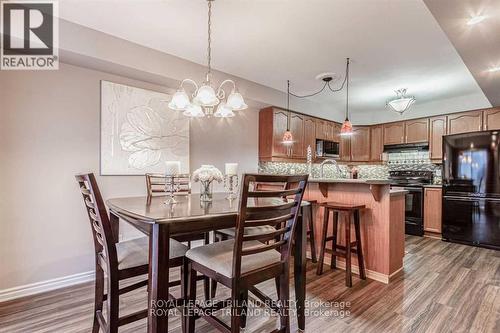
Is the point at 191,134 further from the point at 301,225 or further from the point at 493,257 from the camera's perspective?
the point at 493,257

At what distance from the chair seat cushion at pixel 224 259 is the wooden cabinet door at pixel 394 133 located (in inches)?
188

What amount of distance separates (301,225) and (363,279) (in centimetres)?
143

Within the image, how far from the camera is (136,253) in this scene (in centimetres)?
162

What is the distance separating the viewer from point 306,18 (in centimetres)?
225

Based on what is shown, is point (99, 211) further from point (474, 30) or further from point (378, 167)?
point (378, 167)

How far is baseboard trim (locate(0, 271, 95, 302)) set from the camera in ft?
7.44

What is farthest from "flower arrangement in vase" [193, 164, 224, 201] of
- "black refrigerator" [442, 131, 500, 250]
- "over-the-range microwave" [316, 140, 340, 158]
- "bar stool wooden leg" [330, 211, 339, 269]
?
"black refrigerator" [442, 131, 500, 250]

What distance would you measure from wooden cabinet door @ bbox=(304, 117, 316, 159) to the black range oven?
1564 mm

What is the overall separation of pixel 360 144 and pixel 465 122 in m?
1.90

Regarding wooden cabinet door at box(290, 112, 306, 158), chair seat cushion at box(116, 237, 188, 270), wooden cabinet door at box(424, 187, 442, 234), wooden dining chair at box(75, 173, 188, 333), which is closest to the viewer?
wooden dining chair at box(75, 173, 188, 333)

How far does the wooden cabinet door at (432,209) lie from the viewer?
4.40 m

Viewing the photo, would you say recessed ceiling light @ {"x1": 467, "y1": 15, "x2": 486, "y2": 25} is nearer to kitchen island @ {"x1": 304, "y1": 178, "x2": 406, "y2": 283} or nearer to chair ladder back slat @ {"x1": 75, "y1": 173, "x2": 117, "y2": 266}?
kitchen island @ {"x1": 304, "y1": 178, "x2": 406, "y2": 283}

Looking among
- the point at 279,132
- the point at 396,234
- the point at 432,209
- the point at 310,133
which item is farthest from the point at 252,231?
the point at 432,209

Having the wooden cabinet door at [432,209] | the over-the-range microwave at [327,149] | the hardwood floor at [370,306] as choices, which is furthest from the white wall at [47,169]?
the wooden cabinet door at [432,209]
